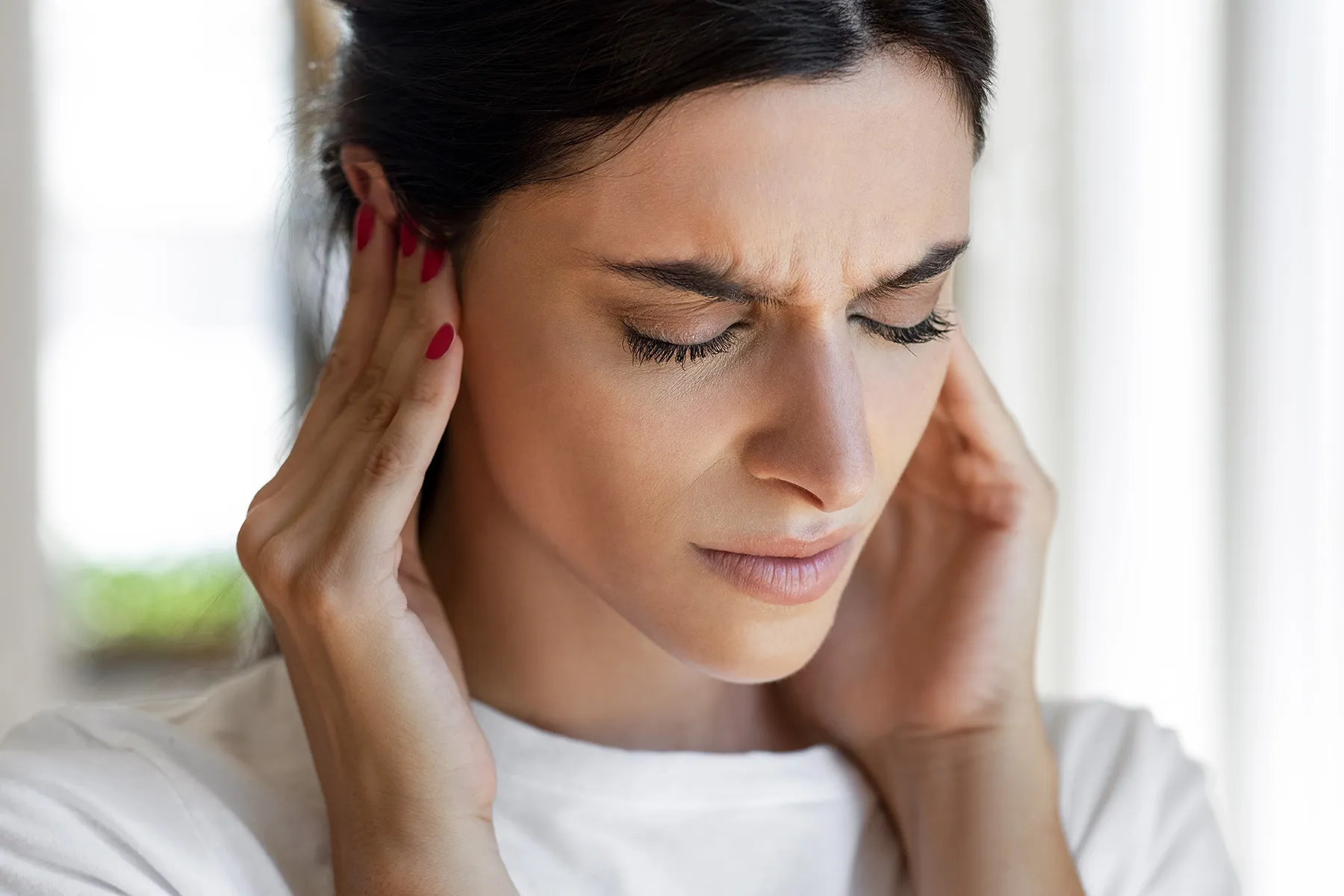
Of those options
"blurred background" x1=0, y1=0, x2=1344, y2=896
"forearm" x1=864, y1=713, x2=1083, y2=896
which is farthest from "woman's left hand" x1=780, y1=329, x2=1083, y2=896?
"blurred background" x1=0, y1=0, x2=1344, y2=896

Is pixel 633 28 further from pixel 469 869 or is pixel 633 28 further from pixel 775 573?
pixel 469 869

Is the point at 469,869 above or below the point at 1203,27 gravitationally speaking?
below

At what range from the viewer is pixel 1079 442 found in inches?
89.0

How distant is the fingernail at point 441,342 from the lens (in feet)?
3.34

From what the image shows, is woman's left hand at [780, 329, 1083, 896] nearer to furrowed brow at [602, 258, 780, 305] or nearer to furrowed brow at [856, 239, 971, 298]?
furrowed brow at [856, 239, 971, 298]

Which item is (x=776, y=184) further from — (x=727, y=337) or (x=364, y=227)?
(x=364, y=227)

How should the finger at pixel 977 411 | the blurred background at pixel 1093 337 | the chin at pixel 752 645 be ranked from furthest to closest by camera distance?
the blurred background at pixel 1093 337 < the finger at pixel 977 411 < the chin at pixel 752 645

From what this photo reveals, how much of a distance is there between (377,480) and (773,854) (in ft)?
1.48

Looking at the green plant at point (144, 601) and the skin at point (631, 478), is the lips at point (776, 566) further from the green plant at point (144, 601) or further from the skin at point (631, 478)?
the green plant at point (144, 601)

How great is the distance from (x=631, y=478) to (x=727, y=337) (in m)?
0.12

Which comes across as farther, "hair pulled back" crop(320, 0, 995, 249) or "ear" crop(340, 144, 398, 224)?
"ear" crop(340, 144, 398, 224)

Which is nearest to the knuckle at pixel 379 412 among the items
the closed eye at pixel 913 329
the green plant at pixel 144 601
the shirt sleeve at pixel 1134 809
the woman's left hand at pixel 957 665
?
the closed eye at pixel 913 329

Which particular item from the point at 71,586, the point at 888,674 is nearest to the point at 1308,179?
the point at 888,674

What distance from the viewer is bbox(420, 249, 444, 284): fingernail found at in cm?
105
